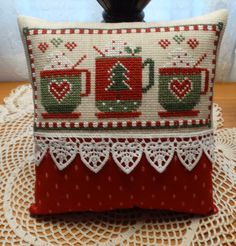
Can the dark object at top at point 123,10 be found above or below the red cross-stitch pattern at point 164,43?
above

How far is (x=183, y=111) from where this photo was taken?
0.53 meters

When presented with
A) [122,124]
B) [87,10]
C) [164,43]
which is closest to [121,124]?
[122,124]

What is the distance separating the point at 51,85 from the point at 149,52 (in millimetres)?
145

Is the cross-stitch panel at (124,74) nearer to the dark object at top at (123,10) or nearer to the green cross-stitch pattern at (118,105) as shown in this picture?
the green cross-stitch pattern at (118,105)

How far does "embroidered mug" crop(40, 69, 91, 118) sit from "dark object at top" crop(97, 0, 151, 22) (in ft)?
0.52

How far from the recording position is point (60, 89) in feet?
1.71

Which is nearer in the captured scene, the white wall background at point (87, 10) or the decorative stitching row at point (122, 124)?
the decorative stitching row at point (122, 124)

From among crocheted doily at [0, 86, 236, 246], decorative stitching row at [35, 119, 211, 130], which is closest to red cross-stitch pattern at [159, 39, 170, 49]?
decorative stitching row at [35, 119, 211, 130]

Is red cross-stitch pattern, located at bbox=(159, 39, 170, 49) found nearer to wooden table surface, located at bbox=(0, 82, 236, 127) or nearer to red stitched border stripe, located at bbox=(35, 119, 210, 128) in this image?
red stitched border stripe, located at bbox=(35, 119, 210, 128)

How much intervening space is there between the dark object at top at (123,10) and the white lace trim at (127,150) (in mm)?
224

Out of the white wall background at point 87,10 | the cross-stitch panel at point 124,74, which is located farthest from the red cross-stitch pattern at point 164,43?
the white wall background at point 87,10

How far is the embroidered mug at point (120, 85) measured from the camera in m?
0.52

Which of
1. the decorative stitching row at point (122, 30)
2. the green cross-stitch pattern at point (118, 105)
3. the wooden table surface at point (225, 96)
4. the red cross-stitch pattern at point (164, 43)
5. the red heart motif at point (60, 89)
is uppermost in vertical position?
the decorative stitching row at point (122, 30)

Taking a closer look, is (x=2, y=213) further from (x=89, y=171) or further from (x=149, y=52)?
(x=149, y=52)
